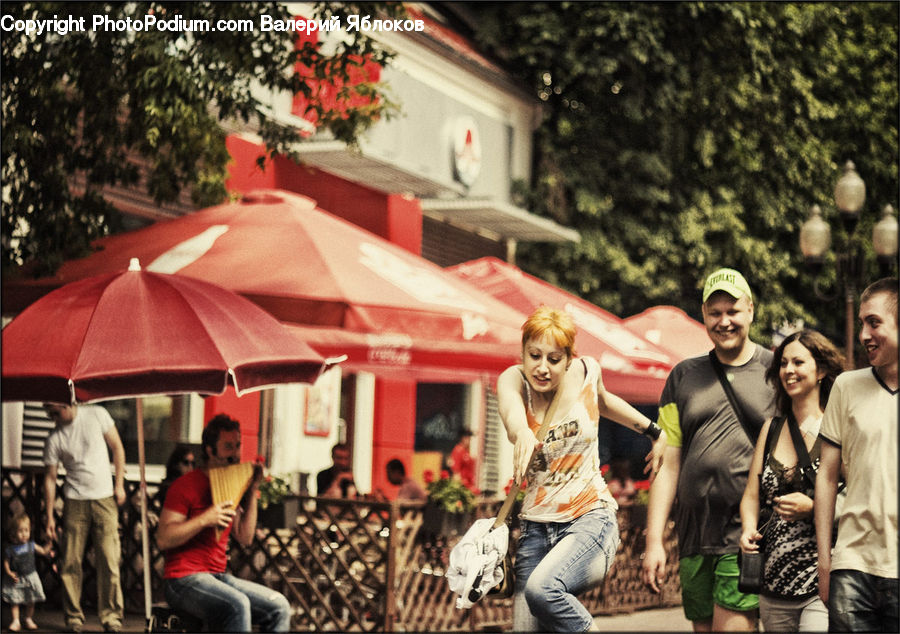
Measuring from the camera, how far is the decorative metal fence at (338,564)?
1162cm

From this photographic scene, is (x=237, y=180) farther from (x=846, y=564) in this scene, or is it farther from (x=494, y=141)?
(x=846, y=564)

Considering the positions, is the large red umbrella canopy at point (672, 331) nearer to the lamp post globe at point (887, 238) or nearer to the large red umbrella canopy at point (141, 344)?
the lamp post globe at point (887, 238)

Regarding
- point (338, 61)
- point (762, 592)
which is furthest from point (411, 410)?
point (762, 592)

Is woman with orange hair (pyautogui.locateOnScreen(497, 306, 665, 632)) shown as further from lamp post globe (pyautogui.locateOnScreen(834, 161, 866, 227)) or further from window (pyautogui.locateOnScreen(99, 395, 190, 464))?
lamp post globe (pyautogui.locateOnScreen(834, 161, 866, 227))

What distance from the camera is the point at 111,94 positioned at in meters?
10.9

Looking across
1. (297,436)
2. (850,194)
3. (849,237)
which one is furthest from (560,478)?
(297,436)

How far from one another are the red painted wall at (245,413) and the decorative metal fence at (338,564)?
414 cm

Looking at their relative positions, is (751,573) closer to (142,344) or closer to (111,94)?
(142,344)

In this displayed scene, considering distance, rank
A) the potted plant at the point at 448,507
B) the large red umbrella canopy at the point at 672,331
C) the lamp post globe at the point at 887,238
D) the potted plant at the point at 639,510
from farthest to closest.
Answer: the lamp post globe at the point at 887,238 → the large red umbrella canopy at the point at 672,331 → the potted plant at the point at 639,510 → the potted plant at the point at 448,507

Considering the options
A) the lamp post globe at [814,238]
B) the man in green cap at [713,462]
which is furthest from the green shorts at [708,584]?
the lamp post globe at [814,238]

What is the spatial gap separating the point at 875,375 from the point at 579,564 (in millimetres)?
1462

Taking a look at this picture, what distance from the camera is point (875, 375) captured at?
5.33 metres

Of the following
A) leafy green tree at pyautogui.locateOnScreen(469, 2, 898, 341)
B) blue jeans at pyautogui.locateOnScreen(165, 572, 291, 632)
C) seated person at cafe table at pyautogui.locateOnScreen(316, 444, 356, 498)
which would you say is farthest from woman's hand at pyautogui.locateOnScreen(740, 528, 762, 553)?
leafy green tree at pyautogui.locateOnScreen(469, 2, 898, 341)

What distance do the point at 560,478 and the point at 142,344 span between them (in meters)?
3.13
